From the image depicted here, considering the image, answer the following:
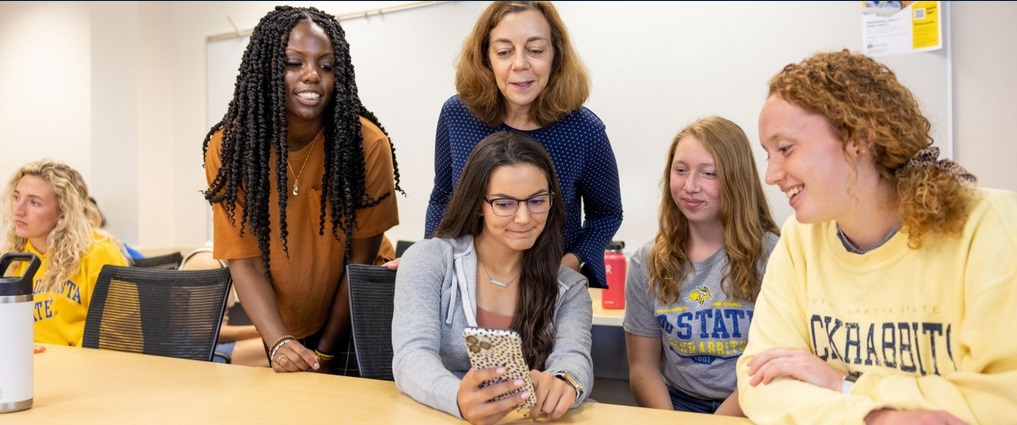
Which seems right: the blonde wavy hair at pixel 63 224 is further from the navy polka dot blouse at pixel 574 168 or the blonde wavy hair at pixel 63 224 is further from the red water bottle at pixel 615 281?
the red water bottle at pixel 615 281

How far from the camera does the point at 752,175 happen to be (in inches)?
86.5

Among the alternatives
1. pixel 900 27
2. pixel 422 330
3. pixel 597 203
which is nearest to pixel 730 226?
pixel 597 203

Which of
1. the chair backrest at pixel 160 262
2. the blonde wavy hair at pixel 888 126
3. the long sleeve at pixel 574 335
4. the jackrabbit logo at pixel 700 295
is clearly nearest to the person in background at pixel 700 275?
the jackrabbit logo at pixel 700 295

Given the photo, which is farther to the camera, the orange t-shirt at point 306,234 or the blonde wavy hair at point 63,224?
the blonde wavy hair at point 63,224

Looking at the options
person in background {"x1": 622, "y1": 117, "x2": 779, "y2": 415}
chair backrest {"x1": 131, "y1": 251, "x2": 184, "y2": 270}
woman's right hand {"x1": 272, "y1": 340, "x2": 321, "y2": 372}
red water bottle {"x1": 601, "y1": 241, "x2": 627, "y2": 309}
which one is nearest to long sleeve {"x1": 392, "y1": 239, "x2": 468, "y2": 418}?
woman's right hand {"x1": 272, "y1": 340, "x2": 321, "y2": 372}

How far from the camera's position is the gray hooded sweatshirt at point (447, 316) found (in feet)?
5.58

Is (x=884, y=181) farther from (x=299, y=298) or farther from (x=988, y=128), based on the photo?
(x=988, y=128)

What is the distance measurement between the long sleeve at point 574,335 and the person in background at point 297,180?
742mm

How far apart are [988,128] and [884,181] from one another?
222cm

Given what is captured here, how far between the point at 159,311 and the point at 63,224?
991mm

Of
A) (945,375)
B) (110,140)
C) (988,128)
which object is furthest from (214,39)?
(945,375)

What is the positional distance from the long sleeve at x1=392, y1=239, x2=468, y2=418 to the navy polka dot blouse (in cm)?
40

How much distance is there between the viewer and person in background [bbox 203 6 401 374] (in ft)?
7.50

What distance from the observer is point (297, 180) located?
237 centimetres
